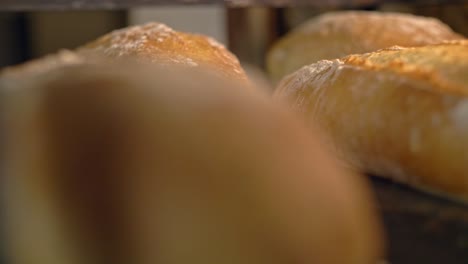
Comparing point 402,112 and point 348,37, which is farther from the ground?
point 402,112

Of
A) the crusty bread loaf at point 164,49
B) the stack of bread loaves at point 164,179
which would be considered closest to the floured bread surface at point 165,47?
the crusty bread loaf at point 164,49

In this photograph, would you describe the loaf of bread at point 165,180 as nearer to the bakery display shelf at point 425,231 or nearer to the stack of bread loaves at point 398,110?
the bakery display shelf at point 425,231

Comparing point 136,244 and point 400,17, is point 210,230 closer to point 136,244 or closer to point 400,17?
point 136,244

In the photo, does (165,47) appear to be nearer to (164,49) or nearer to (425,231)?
(164,49)

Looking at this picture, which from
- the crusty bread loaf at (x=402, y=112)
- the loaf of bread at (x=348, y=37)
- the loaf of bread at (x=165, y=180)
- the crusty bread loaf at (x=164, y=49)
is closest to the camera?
the loaf of bread at (x=165, y=180)

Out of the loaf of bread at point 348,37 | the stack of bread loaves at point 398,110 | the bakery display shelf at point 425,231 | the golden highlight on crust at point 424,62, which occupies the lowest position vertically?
the loaf of bread at point 348,37

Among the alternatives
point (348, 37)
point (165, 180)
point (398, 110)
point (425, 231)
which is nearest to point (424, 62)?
point (398, 110)

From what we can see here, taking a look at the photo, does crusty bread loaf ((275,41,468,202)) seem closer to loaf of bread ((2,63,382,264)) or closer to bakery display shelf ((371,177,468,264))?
bakery display shelf ((371,177,468,264))

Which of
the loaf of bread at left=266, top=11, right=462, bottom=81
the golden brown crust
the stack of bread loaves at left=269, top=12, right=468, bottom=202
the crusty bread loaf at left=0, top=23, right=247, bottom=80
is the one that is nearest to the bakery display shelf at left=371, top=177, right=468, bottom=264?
the stack of bread loaves at left=269, top=12, right=468, bottom=202
